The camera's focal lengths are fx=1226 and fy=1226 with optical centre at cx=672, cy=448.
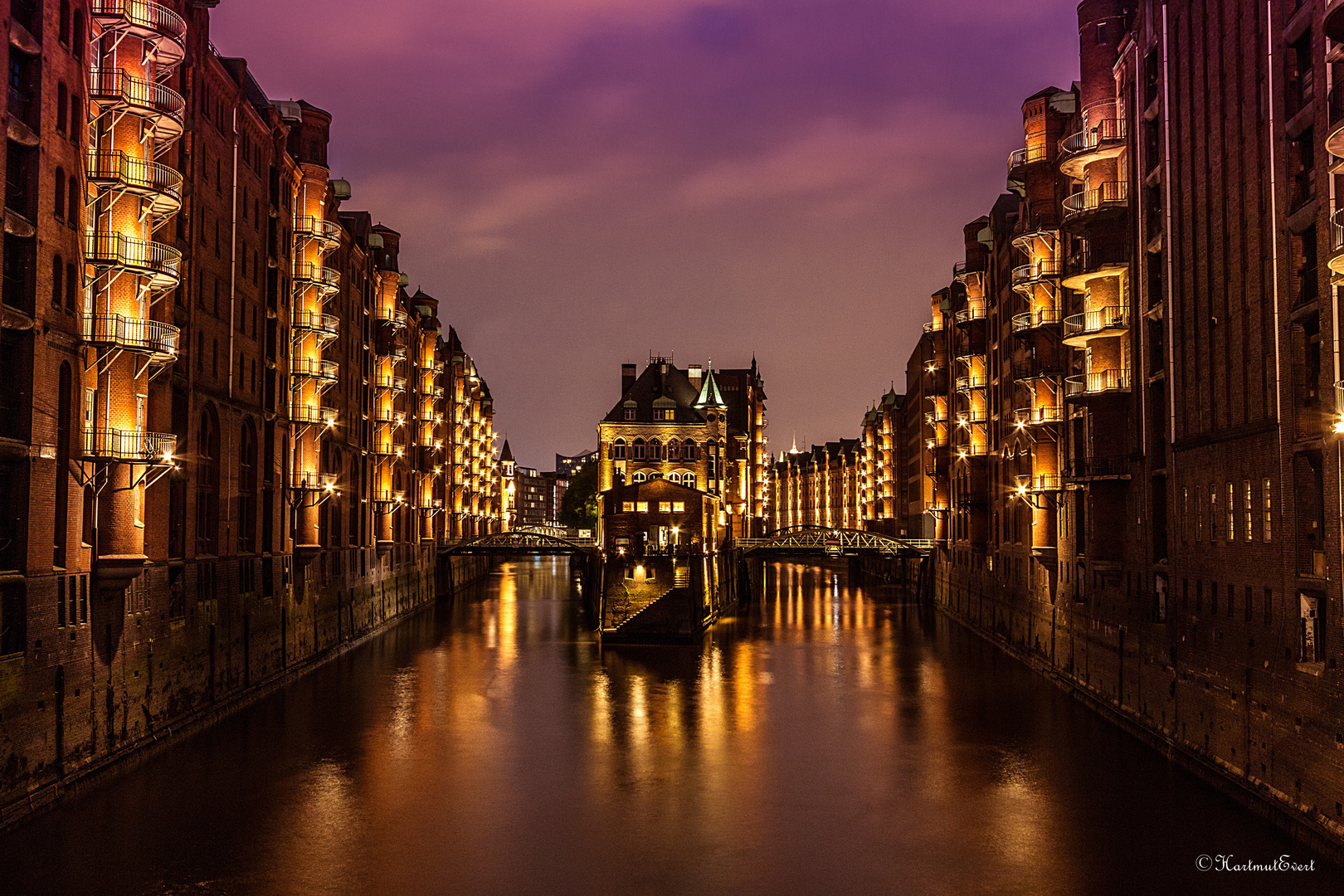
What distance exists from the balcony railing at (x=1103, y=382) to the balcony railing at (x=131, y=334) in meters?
29.6

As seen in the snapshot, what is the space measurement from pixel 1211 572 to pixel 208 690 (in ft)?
102

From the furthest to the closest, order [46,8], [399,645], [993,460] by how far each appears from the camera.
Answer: [993,460], [399,645], [46,8]

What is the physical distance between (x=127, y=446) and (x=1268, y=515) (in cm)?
2879

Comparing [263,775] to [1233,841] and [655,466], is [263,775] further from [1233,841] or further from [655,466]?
[655,466]

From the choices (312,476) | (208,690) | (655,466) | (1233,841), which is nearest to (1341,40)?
(1233,841)

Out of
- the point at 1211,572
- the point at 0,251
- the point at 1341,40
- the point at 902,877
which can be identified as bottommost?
the point at 902,877

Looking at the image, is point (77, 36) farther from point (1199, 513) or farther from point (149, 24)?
point (1199, 513)

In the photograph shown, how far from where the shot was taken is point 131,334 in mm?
32875

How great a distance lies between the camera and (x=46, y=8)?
28797mm

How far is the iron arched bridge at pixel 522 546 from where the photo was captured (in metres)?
96.7

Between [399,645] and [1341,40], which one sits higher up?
[1341,40]

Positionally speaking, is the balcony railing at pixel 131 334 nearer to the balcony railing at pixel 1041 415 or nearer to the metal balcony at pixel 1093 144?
the metal balcony at pixel 1093 144

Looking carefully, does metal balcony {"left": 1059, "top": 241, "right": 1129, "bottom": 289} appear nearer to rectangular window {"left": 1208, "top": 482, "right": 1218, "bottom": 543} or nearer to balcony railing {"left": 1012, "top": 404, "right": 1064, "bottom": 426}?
balcony railing {"left": 1012, "top": 404, "right": 1064, "bottom": 426}

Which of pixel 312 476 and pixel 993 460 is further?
pixel 993 460
